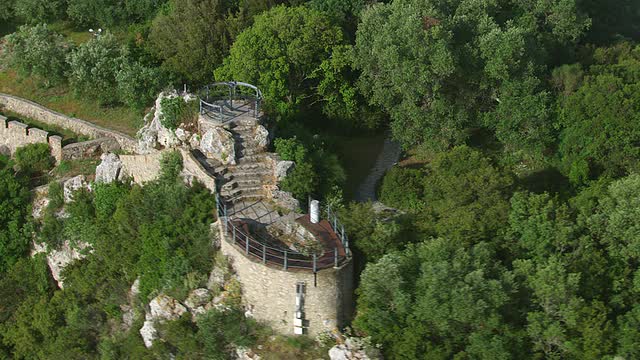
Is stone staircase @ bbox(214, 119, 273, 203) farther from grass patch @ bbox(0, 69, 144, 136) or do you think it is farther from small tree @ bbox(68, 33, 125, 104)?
small tree @ bbox(68, 33, 125, 104)

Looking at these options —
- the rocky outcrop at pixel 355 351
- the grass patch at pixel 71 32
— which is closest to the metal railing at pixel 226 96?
the rocky outcrop at pixel 355 351

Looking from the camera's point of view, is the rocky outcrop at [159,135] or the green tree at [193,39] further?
the green tree at [193,39]

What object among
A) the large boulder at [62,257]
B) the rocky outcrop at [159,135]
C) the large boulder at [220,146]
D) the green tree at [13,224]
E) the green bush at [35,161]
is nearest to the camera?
the large boulder at [220,146]

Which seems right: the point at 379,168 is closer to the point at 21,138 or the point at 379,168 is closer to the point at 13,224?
the point at 13,224

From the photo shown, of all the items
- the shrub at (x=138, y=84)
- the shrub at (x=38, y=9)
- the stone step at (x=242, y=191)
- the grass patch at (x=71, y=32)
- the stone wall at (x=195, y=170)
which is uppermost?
the shrub at (x=38, y=9)

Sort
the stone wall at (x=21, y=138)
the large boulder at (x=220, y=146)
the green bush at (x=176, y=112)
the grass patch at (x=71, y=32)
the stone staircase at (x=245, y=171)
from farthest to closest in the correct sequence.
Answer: the grass patch at (x=71, y=32) → the stone wall at (x=21, y=138) → the green bush at (x=176, y=112) → the large boulder at (x=220, y=146) → the stone staircase at (x=245, y=171)

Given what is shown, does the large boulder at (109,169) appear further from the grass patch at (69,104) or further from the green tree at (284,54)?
the green tree at (284,54)

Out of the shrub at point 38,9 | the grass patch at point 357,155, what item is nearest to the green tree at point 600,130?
the grass patch at point 357,155

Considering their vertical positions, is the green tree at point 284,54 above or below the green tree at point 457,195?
above
